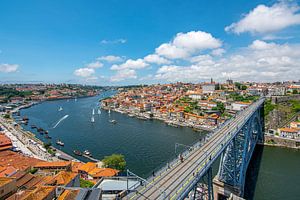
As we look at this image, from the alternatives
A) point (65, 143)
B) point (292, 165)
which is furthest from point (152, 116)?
point (292, 165)

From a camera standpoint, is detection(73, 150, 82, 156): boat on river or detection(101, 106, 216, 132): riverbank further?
detection(101, 106, 216, 132): riverbank

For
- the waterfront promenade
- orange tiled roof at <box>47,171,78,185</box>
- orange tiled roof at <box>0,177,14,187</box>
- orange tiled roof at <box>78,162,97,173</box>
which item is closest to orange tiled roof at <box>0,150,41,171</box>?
the waterfront promenade

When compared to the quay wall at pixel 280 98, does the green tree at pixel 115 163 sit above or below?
below

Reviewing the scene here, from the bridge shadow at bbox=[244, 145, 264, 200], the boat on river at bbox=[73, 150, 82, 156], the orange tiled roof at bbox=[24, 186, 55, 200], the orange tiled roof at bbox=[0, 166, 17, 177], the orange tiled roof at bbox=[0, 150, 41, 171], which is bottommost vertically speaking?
the bridge shadow at bbox=[244, 145, 264, 200]

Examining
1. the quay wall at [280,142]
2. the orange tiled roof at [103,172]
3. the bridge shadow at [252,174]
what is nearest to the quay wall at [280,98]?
the quay wall at [280,142]

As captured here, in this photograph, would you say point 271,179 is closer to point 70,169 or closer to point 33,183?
point 70,169

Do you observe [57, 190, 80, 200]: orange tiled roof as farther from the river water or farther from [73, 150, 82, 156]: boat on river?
[73, 150, 82, 156]: boat on river

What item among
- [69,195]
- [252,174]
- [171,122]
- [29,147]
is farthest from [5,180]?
[171,122]

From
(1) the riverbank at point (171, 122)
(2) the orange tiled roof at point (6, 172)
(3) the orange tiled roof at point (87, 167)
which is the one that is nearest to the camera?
(2) the orange tiled roof at point (6, 172)

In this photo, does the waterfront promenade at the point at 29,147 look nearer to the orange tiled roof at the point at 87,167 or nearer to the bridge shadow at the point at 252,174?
the orange tiled roof at the point at 87,167
